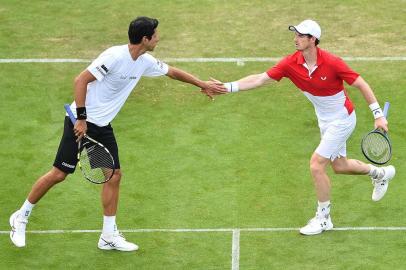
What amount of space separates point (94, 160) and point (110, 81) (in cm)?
93

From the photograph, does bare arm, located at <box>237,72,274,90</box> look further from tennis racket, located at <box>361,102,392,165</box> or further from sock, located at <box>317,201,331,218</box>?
sock, located at <box>317,201,331,218</box>

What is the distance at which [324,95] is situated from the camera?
13.5 m

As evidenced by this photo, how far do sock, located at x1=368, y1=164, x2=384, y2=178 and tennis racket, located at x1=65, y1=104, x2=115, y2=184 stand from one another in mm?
3335

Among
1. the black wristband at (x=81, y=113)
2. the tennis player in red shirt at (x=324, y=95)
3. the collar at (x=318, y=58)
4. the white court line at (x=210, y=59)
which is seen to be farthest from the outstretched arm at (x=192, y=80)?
the white court line at (x=210, y=59)

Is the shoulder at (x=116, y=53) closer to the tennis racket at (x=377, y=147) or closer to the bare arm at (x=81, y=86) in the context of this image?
the bare arm at (x=81, y=86)

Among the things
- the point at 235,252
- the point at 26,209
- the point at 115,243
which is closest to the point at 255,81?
the point at 235,252

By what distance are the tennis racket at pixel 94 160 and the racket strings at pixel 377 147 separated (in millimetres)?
3030

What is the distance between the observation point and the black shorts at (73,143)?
13125 mm

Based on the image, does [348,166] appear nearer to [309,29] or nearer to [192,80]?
[309,29]

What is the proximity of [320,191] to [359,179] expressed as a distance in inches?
61.6

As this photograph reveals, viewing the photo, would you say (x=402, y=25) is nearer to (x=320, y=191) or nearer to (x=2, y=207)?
(x=320, y=191)

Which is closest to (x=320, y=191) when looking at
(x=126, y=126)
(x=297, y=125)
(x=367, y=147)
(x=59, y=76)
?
(x=367, y=147)

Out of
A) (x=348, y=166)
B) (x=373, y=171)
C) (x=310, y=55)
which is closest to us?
(x=310, y=55)

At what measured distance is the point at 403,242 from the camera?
13.4 m
